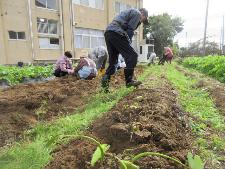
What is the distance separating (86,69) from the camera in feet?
29.9

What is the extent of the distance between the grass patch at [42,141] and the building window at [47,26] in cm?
1768

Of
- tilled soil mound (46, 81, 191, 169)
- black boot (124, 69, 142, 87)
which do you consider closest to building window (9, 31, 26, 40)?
black boot (124, 69, 142, 87)

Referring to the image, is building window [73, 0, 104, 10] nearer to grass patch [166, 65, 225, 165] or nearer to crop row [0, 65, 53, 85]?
crop row [0, 65, 53, 85]

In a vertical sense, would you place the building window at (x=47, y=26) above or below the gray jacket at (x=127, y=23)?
above

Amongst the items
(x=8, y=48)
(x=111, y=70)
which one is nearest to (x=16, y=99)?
(x=111, y=70)

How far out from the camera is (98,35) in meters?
28.5

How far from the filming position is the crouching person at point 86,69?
29.4 ft

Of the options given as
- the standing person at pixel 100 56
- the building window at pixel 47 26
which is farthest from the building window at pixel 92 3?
the standing person at pixel 100 56

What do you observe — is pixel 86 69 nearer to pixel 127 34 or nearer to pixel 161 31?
pixel 127 34

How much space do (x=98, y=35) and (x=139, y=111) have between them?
25277 mm

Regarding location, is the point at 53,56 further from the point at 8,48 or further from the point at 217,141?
the point at 217,141

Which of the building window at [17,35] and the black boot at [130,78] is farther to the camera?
the building window at [17,35]

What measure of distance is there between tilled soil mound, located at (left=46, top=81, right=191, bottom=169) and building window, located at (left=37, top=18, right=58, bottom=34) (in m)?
19.7

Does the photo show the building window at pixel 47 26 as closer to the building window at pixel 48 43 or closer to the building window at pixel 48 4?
the building window at pixel 48 43
